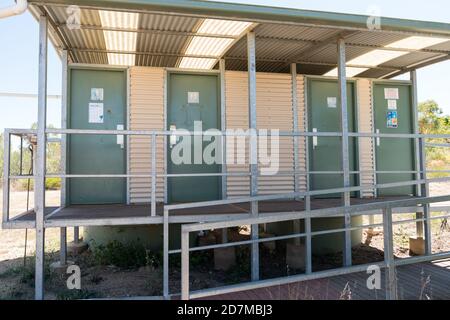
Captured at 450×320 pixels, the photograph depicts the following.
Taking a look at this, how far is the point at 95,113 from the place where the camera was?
6266 mm

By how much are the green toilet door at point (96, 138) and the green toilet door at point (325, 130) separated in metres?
3.56

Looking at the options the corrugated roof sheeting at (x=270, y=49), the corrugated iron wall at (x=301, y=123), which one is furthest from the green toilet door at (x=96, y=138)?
the corrugated iron wall at (x=301, y=123)

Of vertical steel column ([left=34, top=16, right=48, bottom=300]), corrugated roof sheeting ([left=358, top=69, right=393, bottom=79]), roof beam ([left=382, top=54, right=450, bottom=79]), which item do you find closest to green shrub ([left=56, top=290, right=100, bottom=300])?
vertical steel column ([left=34, top=16, right=48, bottom=300])

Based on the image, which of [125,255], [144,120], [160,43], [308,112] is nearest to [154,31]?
[160,43]

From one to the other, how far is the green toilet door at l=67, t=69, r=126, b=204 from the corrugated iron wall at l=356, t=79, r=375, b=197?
4582 millimetres

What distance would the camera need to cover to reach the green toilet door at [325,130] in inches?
279

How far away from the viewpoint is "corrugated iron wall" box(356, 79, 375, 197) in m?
7.27

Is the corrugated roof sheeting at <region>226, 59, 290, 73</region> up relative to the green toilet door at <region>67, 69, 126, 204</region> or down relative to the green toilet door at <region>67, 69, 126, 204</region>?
up

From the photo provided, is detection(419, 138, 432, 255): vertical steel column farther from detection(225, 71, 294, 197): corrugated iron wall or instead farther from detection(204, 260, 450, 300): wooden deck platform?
detection(225, 71, 294, 197): corrugated iron wall

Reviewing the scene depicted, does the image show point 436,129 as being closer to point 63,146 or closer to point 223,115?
point 223,115

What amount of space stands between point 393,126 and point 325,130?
1505 mm

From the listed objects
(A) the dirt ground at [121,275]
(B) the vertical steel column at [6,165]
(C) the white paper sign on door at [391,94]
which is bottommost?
(A) the dirt ground at [121,275]

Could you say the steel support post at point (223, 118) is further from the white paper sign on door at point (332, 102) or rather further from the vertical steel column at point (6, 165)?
the vertical steel column at point (6, 165)
